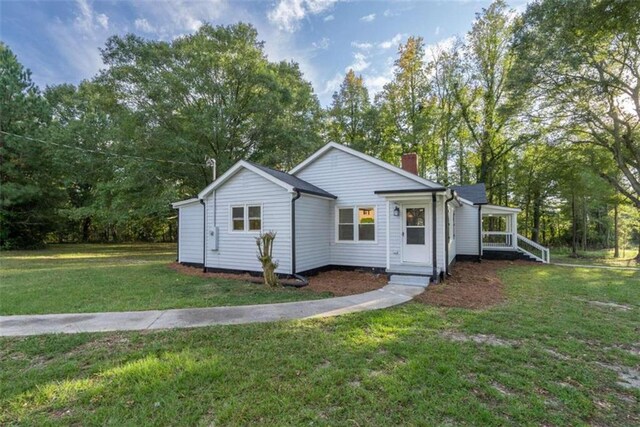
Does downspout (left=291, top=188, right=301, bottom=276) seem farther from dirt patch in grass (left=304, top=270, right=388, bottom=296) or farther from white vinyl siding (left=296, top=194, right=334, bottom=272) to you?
dirt patch in grass (left=304, top=270, right=388, bottom=296)

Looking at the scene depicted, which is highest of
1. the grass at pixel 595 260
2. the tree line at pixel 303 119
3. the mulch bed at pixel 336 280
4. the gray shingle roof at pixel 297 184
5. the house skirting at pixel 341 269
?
the tree line at pixel 303 119

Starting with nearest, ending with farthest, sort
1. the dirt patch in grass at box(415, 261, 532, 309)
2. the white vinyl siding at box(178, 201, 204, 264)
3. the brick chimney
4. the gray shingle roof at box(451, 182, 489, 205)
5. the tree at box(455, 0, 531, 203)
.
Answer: the dirt patch in grass at box(415, 261, 532, 309), the brick chimney, the white vinyl siding at box(178, 201, 204, 264), the gray shingle roof at box(451, 182, 489, 205), the tree at box(455, 0, 531, 203)

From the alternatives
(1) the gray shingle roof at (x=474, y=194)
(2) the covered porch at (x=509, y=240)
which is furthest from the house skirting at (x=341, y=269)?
(2) the covered porch at (x=509, y=240)

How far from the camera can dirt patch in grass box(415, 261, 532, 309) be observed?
Result: 670 cm

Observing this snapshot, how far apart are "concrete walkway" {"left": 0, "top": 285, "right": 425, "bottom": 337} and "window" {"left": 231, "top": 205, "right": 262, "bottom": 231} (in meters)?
4.31

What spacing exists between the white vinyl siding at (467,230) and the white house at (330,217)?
500cm

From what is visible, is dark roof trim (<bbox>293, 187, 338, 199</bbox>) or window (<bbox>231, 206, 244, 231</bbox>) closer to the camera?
dark roof trim (<bbox>293, 187, 338, 199</bbox>)

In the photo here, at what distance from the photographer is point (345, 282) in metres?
8.96

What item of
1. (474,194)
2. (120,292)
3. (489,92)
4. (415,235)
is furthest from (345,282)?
(489,92)

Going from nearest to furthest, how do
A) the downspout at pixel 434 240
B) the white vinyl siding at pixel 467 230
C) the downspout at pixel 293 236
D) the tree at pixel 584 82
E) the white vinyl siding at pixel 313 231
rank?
the downspout at pixel 434 240 → the downspout at pixel 293 236 → the white vinyl siding at pixel 313 231 → the tree at pixel 584 82 → the white vinyl siding at pixel 467 230

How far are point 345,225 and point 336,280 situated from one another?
2.40m

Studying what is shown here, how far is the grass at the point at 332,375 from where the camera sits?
274cm

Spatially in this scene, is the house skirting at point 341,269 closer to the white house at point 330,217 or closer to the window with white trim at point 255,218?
the white house at point 330,217

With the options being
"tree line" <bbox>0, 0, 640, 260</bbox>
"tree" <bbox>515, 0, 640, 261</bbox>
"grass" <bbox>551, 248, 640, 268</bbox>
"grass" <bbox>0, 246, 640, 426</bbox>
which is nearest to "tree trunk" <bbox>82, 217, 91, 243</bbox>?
"tree line" <bbox>0, 0, 640, 260</bbox>
